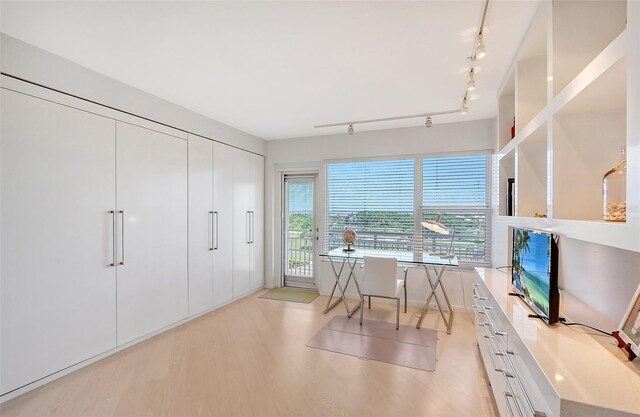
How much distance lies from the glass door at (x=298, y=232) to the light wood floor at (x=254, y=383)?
1.95 meters

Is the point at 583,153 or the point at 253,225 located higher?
the point at 583,153

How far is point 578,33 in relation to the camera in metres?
1.46

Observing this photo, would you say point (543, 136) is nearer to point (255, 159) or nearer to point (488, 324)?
point (488, 324)

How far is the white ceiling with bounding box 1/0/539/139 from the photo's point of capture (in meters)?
1.76

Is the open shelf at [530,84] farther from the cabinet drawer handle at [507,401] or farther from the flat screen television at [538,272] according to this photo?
the cabinet drawer handle at [507,401]

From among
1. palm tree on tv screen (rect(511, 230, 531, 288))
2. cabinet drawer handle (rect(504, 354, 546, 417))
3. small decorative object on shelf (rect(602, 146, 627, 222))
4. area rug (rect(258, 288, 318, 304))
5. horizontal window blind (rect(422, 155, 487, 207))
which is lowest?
area rug (rect(258, 288, 318, 304))

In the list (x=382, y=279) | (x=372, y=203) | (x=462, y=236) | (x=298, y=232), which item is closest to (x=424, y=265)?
(x=382, y=279)

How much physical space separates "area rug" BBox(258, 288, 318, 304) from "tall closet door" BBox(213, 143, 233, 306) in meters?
0.68

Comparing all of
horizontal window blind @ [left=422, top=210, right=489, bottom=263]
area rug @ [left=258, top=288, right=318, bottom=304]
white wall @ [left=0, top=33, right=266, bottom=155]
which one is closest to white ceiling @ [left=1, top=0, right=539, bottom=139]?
white wall @ [left=0, top=33, right=266, bottom=155]

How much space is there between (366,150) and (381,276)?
6.78 ft

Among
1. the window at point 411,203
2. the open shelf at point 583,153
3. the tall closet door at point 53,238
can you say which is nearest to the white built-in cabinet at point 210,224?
the tall closet door at point 53,238

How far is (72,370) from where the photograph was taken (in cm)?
246

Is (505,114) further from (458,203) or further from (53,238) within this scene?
(53,238)

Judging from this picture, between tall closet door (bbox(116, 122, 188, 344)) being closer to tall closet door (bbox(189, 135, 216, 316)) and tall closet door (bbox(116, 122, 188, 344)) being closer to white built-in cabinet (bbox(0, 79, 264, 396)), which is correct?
white built-in cabinet (bbox(0, 79, 264, 396))
